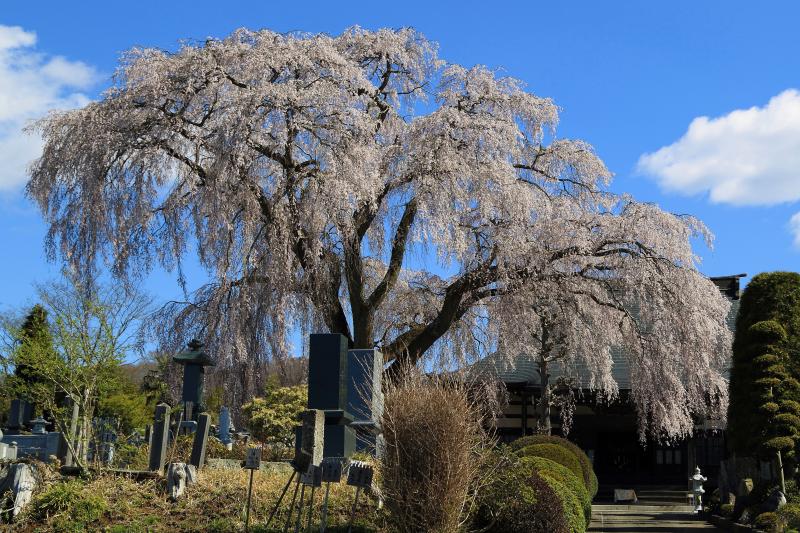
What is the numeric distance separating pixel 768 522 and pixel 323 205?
28.6ft

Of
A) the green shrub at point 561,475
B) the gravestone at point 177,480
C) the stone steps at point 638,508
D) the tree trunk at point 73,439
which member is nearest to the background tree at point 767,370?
the stone steps at point 638,508

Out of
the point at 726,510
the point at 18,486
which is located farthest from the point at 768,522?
the point at 18,486

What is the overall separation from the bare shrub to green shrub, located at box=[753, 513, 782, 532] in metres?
6.87

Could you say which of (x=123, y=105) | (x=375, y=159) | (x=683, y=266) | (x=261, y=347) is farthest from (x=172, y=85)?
(x=683, y=266)

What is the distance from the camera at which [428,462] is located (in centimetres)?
923

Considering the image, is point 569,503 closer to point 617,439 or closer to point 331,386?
point 331,386

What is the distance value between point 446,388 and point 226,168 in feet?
21.4

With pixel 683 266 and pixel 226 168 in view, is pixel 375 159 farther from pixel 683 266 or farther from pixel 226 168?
pixel 683 266

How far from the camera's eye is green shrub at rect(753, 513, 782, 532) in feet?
45.6

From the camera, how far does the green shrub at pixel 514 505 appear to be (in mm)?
9875

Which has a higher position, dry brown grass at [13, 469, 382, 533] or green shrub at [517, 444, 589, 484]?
green shrub at [517, 444, 589, 484]

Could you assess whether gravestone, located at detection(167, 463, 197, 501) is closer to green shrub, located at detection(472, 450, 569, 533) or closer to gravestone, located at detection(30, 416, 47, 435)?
green shrub, located at detection(472, 450, 569, 533)

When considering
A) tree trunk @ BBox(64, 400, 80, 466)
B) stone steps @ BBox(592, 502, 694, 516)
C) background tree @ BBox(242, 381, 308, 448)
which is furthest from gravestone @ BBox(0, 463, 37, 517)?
background tree @ BBox(242, 381, 308, 448)

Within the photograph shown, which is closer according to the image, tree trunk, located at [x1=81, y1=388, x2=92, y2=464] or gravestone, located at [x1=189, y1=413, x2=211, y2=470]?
gravestone, located at [x1=189, y1=413, x2=211, y2=470]
